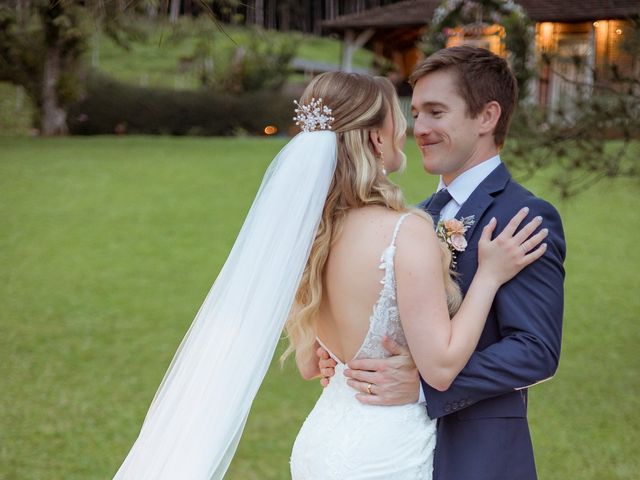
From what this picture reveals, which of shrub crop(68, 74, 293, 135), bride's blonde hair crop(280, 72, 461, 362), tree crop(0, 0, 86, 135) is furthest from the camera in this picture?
shrub crop(68, 74, 293, 135)

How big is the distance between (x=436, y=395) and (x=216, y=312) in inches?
27.2

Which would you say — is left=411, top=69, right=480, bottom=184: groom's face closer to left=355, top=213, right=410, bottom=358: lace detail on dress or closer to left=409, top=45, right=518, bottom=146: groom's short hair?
left=409, top=45, right=518, bottom=146: groom's short hair

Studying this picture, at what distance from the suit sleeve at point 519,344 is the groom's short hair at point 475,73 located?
40cm

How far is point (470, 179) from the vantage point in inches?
105

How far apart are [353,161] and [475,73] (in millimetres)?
473

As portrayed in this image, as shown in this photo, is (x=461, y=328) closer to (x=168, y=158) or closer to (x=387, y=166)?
(x=387, y=166)

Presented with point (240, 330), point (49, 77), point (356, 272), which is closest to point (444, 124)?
point (356, 272)

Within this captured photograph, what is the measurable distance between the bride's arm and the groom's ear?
0.40 metres

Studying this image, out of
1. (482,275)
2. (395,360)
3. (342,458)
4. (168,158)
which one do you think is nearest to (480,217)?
(482,275)

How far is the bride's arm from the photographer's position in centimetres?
231

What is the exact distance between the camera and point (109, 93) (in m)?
26.3

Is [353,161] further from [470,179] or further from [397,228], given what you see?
[470,179]

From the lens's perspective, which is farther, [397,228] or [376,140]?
[376,140]

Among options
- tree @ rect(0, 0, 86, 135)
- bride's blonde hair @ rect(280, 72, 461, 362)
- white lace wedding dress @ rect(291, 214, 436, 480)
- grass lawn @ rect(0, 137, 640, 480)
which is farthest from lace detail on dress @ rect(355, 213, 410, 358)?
tree @ rect(0, 0, 86, 135)
